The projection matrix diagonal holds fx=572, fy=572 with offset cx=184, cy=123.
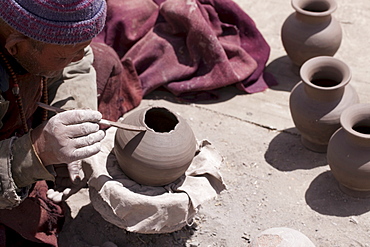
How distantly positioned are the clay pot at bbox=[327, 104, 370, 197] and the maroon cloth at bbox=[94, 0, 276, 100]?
4.55 ft

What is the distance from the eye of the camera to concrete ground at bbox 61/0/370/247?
147 inches

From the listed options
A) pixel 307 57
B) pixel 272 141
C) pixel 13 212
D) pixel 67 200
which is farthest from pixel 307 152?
pixel 13 212

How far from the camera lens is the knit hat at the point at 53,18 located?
2828 mm

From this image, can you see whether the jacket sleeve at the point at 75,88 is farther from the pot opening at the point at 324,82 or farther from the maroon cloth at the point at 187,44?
the pot opening at the point at 324,82

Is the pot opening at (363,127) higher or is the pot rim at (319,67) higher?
the pot rim at (319,67)

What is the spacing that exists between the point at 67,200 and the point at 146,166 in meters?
0.97

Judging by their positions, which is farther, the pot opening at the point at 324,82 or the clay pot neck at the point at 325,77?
the pot opening at the point at 324,82

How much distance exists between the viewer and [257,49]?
5.43 metres

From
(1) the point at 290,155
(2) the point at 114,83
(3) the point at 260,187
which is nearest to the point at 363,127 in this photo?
(1) the point at 290,155

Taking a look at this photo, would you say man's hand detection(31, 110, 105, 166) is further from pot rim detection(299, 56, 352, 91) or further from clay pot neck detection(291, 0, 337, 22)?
clay pot neck detection(291, 0, 337, 22)

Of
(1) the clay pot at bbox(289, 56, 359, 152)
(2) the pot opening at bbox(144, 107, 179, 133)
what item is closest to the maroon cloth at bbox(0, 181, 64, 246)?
(2) the pot opening at bbox(144, 107, 179, 133)

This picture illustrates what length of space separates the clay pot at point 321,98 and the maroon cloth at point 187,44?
915 mm

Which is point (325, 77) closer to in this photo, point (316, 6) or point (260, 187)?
point (260, 187)

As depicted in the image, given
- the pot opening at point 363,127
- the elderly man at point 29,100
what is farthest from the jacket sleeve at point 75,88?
the pot opening at point 363,127
